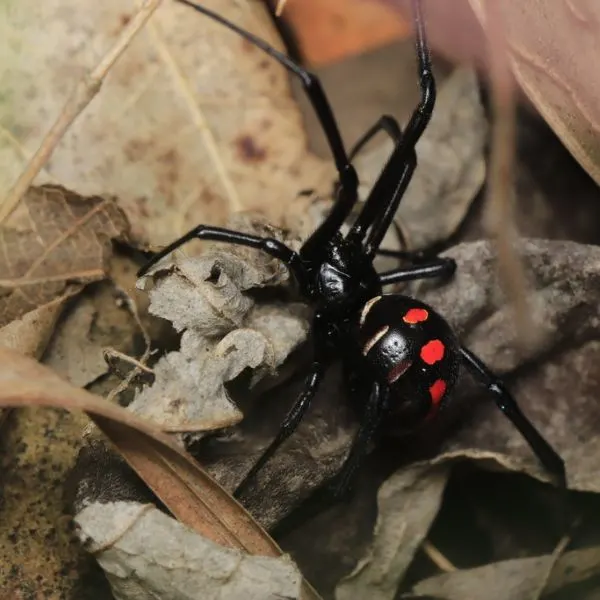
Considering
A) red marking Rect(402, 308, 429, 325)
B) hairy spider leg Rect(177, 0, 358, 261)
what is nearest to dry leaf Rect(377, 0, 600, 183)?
hairy spider leg Rect(177, 0, 358, 261)

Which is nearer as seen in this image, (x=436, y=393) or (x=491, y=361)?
(x=436, y=393)

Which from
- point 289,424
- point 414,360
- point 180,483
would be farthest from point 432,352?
point 180,483

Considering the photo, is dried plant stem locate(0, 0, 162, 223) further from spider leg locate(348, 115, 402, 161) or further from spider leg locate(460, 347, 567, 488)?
spider leg locate(460, 347, 567, 488)

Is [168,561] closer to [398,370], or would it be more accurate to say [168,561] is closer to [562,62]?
[398,370]

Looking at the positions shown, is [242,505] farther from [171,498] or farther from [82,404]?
[82,404]

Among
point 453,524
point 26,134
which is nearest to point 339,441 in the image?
point 453,524

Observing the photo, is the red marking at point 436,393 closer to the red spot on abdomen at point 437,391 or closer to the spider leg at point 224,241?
the red spot on abdomen at point 437,391
